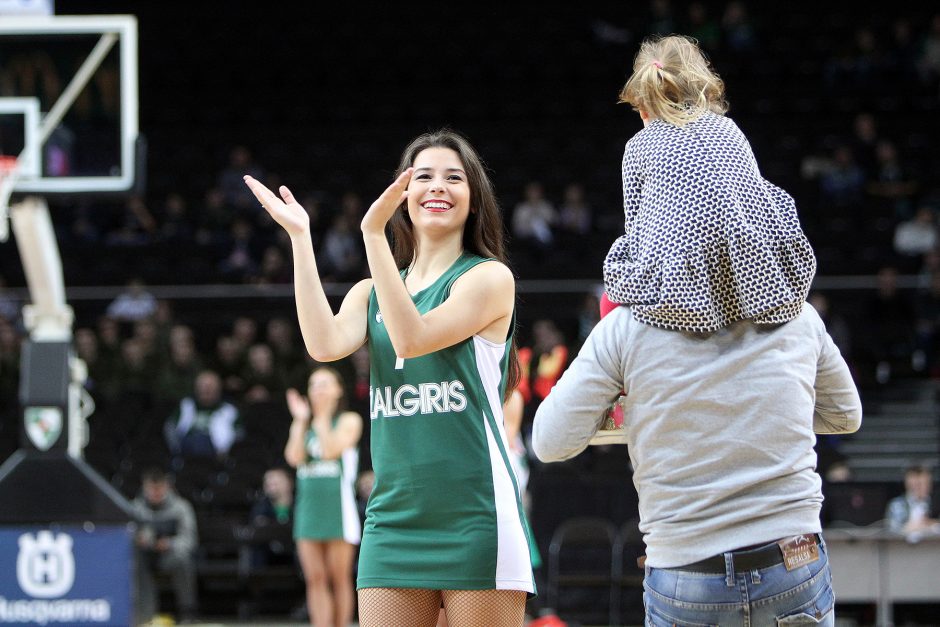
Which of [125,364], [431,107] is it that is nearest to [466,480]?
[125,364]

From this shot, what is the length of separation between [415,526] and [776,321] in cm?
101

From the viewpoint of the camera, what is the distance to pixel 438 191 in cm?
308

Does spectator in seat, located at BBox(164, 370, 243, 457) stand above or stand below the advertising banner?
above

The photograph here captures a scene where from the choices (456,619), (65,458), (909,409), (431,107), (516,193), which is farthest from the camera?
(431,107)

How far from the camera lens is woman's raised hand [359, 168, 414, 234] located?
268cm

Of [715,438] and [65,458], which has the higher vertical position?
[715,438]

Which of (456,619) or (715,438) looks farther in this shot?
(456,619)

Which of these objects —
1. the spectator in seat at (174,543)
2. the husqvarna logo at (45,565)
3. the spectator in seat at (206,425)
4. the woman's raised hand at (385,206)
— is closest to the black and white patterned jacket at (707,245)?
the woman's raised hand at (385,206)

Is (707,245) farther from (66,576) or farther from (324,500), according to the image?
(324,500)

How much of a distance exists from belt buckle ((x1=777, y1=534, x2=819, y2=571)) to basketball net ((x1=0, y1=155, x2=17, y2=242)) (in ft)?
21.5

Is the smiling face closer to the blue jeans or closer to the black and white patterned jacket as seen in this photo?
the black and white patterned jacket

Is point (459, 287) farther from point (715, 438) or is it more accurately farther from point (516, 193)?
point (516, 193)

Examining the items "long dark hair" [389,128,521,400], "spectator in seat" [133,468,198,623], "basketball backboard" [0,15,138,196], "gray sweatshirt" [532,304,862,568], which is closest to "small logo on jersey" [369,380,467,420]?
"long dark hair" [389,128,521,400]

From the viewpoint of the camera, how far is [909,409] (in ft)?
43.4
